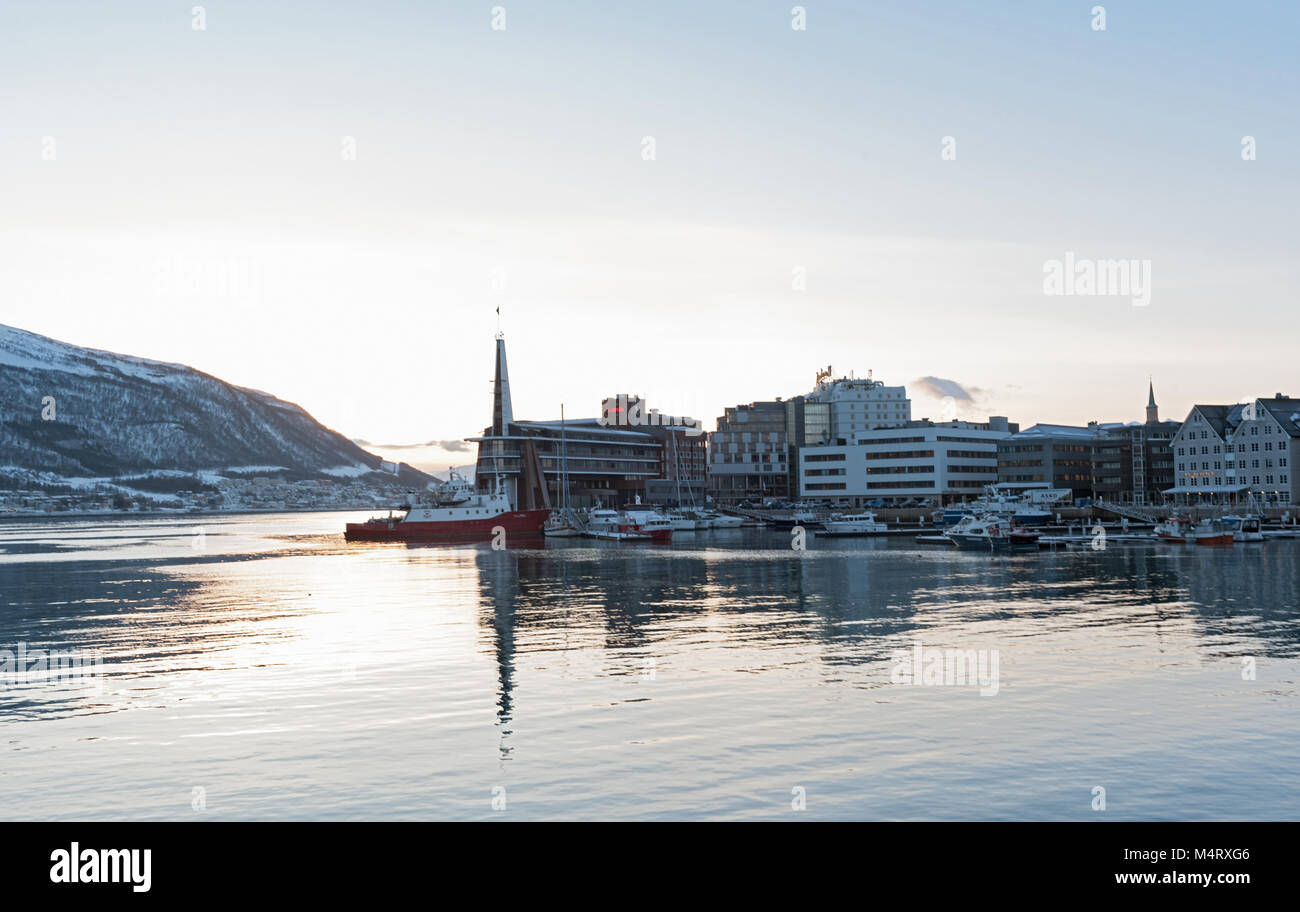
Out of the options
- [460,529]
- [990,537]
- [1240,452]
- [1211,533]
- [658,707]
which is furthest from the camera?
[1240,452]

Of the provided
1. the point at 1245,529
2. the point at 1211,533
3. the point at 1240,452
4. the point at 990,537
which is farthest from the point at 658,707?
the point at 1240,452

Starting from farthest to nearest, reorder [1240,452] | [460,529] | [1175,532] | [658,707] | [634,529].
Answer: [1240,452], [460,529], [634,529], [1175,532], [658,707]

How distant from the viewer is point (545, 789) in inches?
1005

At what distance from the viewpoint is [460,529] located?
588 ft

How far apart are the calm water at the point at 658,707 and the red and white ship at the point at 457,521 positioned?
327 ft

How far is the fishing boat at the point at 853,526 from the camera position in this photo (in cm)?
17825

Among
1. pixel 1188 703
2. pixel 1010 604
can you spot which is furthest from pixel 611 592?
pixel 1188 703

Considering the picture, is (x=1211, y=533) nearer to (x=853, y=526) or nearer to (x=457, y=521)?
(x=853, y=526)

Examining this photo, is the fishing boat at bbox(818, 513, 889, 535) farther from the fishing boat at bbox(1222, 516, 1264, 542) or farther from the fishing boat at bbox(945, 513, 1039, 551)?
the fishing boat at bbox(1222, 516, 1264, 542)

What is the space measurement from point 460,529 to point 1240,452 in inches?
5082

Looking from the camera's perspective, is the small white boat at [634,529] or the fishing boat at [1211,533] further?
the small white boat at [634,529]

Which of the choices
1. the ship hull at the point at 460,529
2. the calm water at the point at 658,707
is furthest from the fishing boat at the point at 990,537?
the ship hull at the point at 460,529

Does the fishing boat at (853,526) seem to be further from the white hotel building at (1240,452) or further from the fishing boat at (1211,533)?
the white hotel building at (1240,452)
